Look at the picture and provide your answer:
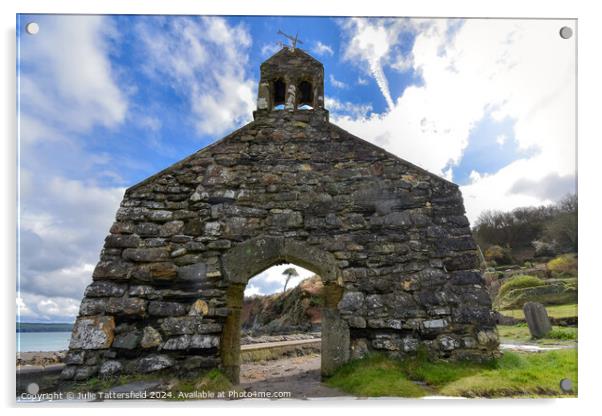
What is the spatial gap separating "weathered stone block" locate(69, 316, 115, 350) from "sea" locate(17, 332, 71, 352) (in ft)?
0.48

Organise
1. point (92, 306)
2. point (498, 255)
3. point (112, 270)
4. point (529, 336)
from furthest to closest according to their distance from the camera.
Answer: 1. point (498, 255)
2. point (529, 336)
3. point (112, 270)
4. point (92, 306)

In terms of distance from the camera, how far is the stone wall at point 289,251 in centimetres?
485

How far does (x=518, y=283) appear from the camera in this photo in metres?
11.5

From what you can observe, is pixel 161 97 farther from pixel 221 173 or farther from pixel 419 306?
pixel 419 306

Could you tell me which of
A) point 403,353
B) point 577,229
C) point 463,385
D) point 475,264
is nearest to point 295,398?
point 403,353

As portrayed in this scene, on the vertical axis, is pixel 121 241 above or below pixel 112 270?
above

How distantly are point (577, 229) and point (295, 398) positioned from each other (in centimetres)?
403

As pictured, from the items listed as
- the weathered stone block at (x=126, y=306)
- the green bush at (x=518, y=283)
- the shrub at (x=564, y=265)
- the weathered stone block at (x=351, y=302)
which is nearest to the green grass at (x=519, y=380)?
the shrub at (x=564, y=265)

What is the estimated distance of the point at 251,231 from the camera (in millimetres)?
5531

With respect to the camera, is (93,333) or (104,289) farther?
(104,289)

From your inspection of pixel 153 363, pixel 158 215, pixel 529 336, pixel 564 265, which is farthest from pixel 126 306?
pixel 529 336

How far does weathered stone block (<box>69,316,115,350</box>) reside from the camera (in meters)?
4.68

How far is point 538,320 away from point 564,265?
3.53 metres

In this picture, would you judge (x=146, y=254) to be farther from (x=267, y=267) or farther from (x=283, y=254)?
(x=283, y=254)
